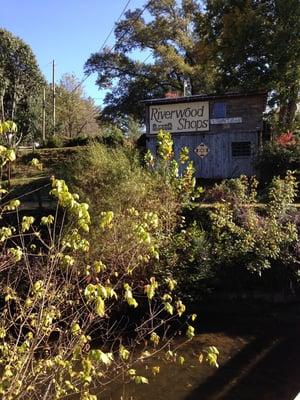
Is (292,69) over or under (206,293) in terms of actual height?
over

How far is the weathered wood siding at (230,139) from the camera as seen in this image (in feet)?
69.8

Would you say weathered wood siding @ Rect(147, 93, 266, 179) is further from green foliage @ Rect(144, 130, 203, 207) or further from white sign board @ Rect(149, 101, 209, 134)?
green foliage @ Rect(144, 130, 203, 207)

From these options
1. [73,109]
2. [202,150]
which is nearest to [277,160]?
[202,150]

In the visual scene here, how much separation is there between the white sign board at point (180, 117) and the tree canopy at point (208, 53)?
3.08 meters

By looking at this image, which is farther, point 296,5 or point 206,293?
point 296,5

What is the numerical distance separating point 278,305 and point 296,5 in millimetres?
16079

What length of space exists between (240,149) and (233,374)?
14.3 metres

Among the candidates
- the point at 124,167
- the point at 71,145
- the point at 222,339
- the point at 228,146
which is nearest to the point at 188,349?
the point at 222,339

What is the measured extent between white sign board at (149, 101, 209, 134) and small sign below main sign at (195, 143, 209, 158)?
0.67 meters

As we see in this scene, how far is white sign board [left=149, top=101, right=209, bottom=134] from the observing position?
21.8m

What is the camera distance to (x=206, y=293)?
11555mm

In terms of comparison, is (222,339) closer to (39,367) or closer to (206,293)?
(206,293)

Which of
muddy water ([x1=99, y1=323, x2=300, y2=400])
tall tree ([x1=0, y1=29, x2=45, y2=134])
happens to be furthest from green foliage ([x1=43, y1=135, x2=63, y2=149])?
muddy water ([x1=99, y1=323, x2=300, y2=400])

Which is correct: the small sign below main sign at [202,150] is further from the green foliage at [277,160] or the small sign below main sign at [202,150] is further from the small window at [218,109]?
the green foliage at [277,160]
